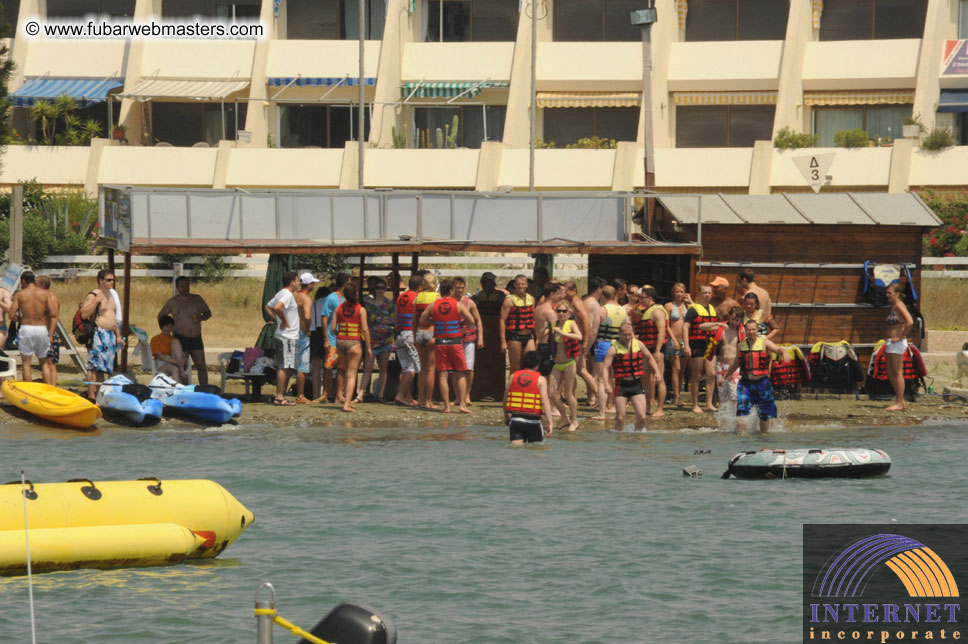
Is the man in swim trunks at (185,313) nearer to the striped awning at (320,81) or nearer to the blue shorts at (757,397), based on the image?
the blue shorts at (757,397)

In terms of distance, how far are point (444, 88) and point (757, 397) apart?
25.9 meters

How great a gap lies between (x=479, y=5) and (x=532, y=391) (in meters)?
29.4

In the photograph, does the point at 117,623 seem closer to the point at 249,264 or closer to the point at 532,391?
the point at 532,391

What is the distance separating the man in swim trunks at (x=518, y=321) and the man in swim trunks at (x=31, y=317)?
598 cm

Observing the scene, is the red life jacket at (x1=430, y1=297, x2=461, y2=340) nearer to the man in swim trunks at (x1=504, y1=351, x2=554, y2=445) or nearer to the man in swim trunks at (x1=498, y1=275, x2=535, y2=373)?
the man in swim trunks at (x1=498, y1=275, x2=535, y2=373)

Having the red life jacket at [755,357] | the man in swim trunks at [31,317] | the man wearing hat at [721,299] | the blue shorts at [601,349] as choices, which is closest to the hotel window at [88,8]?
the man in swim trunks at [31,317]

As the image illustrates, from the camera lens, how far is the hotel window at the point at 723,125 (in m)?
42.8

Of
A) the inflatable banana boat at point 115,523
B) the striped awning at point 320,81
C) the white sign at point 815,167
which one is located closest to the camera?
the inflatable banana boat at point 115,523

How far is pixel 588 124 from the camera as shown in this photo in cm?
4322

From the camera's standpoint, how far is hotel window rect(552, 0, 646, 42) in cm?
4306

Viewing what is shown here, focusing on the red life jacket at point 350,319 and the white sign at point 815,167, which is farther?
the white sign at point 815,167

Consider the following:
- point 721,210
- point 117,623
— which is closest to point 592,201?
point 721,210

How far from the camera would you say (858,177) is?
38750 millimetres

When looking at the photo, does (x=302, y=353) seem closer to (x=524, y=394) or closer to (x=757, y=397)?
(x=524, y=394)
